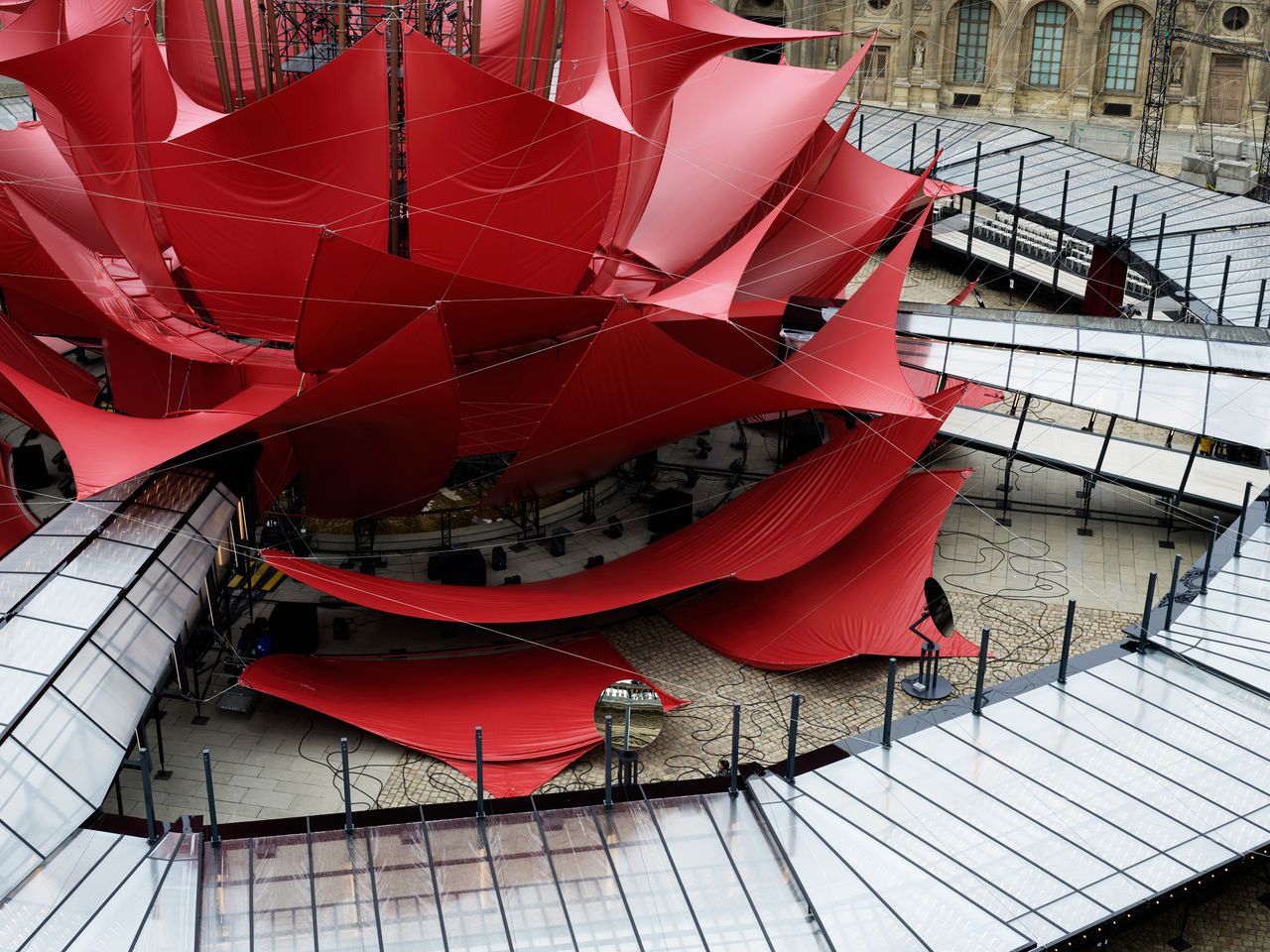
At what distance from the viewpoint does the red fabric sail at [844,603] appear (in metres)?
26.4

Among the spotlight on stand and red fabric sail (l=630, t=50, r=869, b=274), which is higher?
red fabric sail (l=630, t=50, r=869, b=274)

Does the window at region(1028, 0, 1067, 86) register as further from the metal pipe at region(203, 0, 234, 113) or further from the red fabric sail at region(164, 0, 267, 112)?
the metal pipe at region(203, 0, 234, 113)

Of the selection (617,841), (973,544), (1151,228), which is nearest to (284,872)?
(617,841)

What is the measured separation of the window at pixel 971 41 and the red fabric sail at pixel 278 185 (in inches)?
1483

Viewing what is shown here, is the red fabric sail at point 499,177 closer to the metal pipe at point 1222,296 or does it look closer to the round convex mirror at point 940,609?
the round convex mirror at point 940,609

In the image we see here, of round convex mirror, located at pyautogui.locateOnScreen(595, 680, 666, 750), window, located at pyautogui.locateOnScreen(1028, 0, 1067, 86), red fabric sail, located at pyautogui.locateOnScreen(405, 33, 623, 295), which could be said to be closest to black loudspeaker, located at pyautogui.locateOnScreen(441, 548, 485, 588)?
round convex mirror, located at pyautogui.locateOnScreen(595, 680, 666, 750)

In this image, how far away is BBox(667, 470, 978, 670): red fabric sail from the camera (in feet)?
86.7

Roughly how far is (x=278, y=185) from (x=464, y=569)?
25.7ft

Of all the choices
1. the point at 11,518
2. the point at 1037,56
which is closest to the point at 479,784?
the point at 11,518

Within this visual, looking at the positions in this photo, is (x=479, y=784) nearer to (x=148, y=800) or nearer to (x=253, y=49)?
(x=148, y=800)

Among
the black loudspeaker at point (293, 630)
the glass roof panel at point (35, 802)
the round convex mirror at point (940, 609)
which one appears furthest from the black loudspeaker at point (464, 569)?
the glass roof panel at point (35, 802)

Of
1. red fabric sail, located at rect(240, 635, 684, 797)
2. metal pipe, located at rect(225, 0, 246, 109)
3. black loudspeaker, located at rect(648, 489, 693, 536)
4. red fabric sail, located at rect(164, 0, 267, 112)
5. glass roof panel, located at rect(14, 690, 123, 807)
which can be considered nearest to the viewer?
glass roof panel, located at rect(14, 690, 123, 807)

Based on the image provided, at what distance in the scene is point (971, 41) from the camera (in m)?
57.4

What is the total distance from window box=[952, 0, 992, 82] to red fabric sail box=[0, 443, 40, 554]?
130 ft
